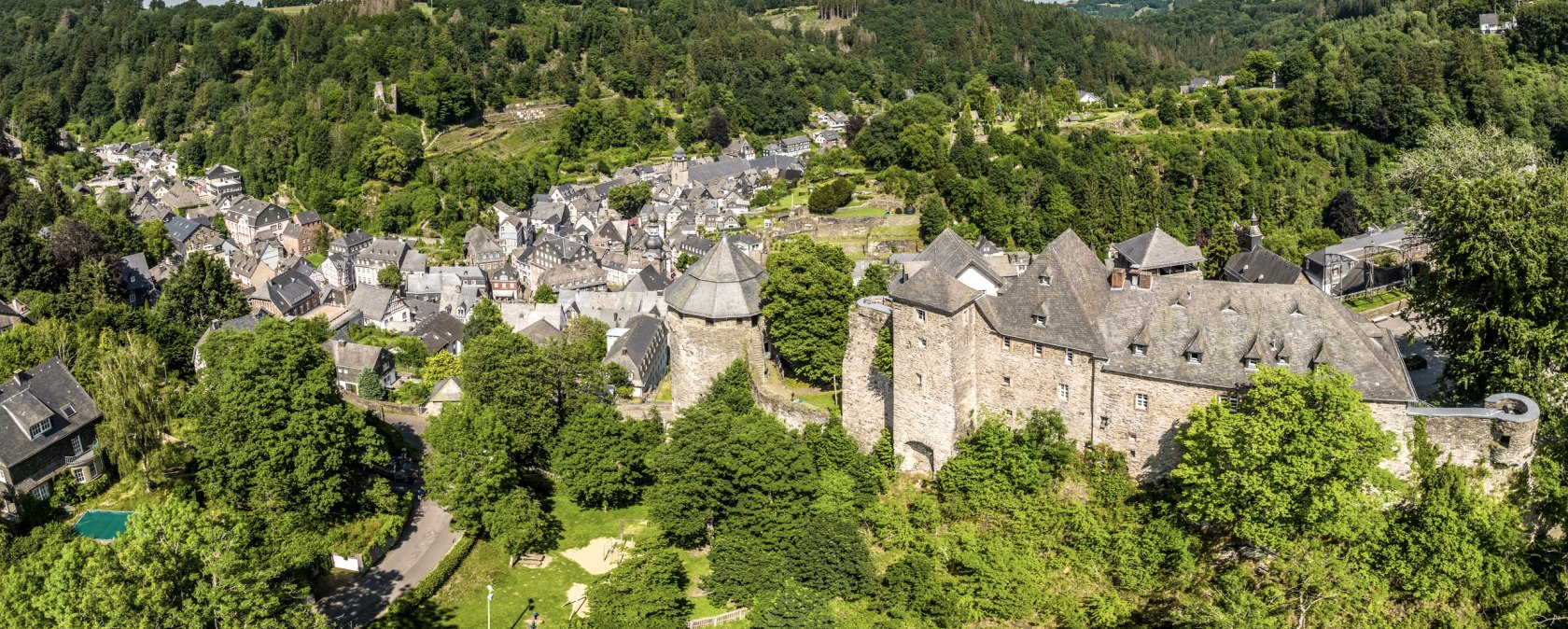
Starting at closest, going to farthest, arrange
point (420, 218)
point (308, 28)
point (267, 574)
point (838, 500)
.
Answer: point (267, 574), point (838, 500), point (420, 218), point (308, 28)

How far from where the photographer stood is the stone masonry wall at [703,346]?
145 feet

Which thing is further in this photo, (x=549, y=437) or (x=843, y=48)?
(x=843, y=48)

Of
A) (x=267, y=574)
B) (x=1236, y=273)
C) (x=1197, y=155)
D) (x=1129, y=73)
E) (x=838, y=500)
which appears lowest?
(x=1129, y=73)

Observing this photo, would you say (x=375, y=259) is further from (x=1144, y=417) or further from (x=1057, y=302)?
(x=1144, y=417)

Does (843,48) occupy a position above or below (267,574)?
Answer: below

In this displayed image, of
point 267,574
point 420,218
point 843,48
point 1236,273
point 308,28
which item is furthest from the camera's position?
point 843,48

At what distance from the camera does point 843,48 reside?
571ft

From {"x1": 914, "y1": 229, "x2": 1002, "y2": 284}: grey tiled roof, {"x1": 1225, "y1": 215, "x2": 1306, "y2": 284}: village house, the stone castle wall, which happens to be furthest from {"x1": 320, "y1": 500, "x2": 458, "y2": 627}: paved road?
{"x1": 1225, "y1": 215, "x2": 1306, "y2": 284}: village house

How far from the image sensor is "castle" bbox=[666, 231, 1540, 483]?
99.0 ft

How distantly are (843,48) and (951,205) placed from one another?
311 ft

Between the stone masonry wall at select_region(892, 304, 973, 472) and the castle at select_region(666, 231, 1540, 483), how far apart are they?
0.04m

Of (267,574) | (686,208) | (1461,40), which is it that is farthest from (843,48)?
(267,574)

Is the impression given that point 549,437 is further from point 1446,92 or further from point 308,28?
point 308,28

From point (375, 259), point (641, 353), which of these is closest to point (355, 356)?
point (641, 353)
